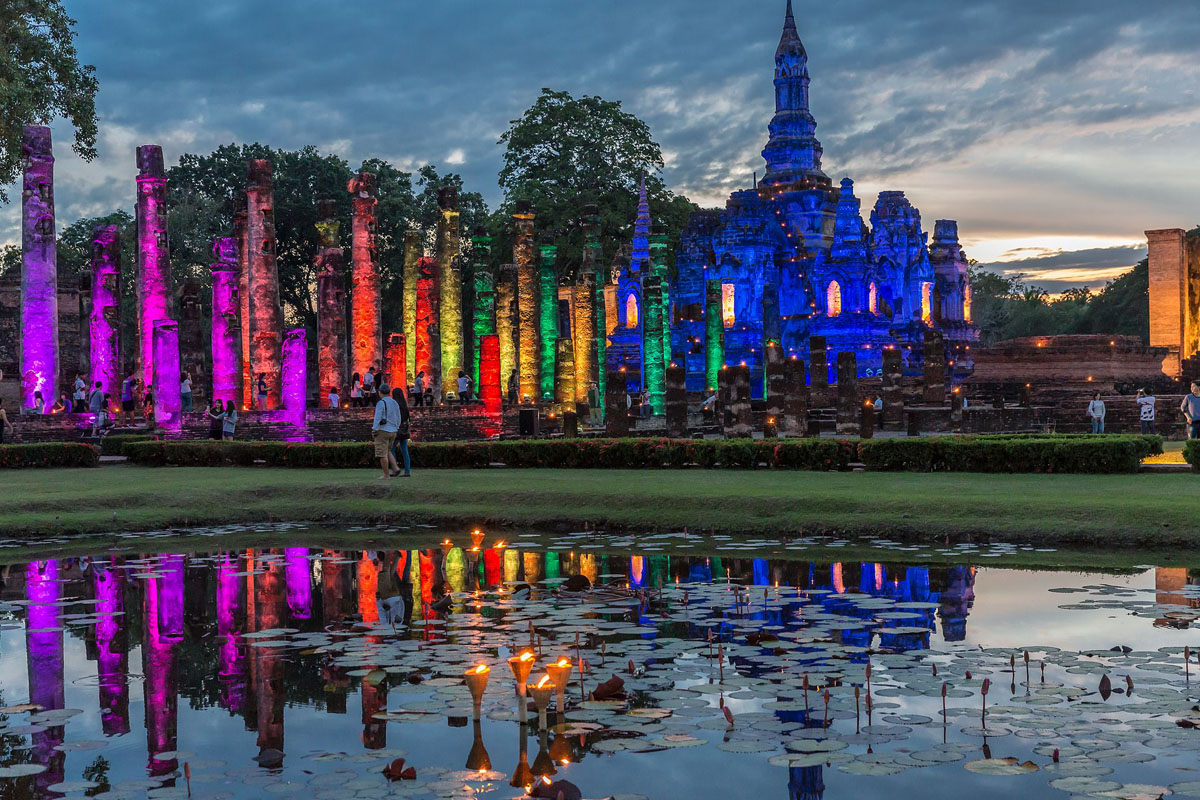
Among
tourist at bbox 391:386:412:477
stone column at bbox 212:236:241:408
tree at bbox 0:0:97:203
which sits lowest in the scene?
tourist at bbox 391:386:412:477

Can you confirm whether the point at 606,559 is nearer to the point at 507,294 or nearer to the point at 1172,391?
the point at 507,294

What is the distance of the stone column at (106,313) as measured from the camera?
32.6 m

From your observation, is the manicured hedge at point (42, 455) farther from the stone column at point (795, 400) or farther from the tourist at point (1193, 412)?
the tourist at point (1193, 412)

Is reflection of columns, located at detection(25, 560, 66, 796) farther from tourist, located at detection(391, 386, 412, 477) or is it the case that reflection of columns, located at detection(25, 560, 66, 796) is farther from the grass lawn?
tourist, located at detection(391, 386, 412, 477)

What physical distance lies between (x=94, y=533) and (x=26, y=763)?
385 inches

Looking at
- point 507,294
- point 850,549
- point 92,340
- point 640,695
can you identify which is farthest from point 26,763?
point 507,294

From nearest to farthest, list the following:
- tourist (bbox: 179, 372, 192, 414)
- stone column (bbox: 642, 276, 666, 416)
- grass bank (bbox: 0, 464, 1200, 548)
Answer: grass bank (bbox: 0, 464, 1200, 548) < tourist (bbox: 179, 372, 192, 414) < stone column (bbox: 642, 276, 666, 416)

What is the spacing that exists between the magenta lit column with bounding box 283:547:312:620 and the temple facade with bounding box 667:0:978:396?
1451 inches

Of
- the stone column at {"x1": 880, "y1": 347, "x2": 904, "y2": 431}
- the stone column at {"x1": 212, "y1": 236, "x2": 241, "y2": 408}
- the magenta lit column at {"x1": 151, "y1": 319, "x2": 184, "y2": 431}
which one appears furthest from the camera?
the stone column at {"x1": 880, "y1": 347, "x2": 904, "y2": 431}

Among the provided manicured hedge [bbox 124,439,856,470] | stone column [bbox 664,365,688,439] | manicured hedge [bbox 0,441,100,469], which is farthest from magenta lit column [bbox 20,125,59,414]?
stone column [bbox 664,365,688,439]

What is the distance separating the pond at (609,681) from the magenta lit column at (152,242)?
69.6 ft

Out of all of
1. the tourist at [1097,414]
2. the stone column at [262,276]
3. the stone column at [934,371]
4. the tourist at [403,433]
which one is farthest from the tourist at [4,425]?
the tourist at [1097,414]

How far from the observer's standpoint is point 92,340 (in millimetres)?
32906

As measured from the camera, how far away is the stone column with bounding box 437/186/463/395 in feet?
119
